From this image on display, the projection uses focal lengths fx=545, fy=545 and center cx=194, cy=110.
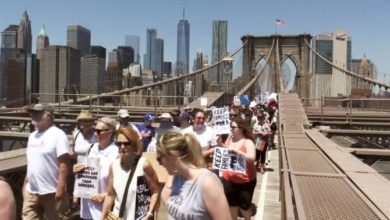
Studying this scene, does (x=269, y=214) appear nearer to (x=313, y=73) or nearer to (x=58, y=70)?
(x=313, y=73)

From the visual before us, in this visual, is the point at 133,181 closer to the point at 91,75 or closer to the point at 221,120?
the point at 221,120

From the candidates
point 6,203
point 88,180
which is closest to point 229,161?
point 88,180

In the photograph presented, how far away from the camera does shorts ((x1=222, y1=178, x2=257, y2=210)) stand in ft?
19.0

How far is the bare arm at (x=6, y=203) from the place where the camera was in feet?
7.44

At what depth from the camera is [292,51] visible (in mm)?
65312

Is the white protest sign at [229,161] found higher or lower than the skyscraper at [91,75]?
lower

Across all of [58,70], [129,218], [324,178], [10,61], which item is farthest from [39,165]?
[10,61]

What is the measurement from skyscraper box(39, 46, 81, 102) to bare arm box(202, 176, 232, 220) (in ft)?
271

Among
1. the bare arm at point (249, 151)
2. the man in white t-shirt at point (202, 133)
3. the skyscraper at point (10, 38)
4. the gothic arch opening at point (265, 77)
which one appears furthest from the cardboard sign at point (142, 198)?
the skyscraper at point (10, 38)

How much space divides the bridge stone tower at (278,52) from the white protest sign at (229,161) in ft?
189

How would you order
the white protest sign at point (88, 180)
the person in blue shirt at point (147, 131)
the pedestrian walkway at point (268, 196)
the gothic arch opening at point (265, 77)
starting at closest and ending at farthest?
the white protest sign at point (88, 180) < the pedestrian walkway at point (268, 196) < the person in blue shirt at point (147, 131) < the gothic arch opening at point (265, 77)

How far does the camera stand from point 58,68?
92.5 m

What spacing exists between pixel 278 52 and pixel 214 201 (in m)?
62.9

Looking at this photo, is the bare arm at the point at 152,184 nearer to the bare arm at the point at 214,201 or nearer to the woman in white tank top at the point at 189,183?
the woman in white tank top at the point at 189,183
